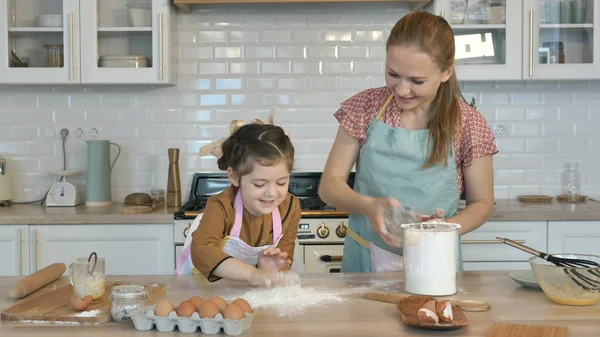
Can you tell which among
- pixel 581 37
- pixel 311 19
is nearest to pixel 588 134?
pixel 581 37

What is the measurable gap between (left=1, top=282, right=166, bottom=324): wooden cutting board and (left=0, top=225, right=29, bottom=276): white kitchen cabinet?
1.98m

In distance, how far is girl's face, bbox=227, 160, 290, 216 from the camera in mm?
2531

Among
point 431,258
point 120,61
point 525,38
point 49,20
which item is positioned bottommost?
point 431,258

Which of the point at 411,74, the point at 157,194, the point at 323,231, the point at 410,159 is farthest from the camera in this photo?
the point at 157,194

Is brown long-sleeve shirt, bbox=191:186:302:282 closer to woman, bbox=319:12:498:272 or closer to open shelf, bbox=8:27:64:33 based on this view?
woman, bbox=319:12:498:272

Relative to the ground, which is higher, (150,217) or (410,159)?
(410,159)

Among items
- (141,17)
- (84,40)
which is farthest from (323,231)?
(84,40)

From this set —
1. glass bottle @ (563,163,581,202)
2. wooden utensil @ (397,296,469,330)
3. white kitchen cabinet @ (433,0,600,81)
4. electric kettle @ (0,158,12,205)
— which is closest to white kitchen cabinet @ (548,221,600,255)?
glass bottle @ (563,163,581,202)

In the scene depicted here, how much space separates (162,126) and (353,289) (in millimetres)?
2640

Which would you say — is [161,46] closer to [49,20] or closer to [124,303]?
[49,20]

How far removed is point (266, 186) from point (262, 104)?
85.5 inches

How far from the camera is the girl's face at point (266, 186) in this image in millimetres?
2531

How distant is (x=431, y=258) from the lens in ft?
7.07

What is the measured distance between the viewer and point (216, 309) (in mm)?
1836
